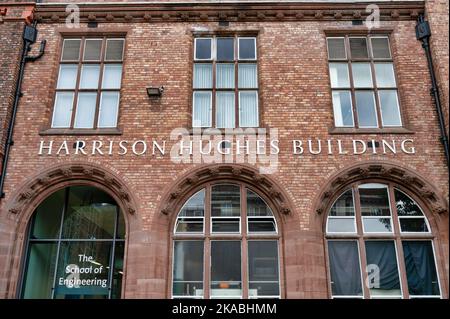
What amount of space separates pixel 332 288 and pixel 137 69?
7645 millimetres

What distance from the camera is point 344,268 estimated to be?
36.4 feet

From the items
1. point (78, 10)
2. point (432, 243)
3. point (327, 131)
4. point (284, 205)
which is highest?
point (78, 10)

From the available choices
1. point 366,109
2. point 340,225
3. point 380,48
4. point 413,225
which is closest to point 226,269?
point 340,225

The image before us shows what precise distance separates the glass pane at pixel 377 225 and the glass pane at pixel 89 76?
8.08 meters

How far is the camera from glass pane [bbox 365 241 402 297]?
Answer: 10.9 meters

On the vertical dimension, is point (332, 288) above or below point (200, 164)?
below

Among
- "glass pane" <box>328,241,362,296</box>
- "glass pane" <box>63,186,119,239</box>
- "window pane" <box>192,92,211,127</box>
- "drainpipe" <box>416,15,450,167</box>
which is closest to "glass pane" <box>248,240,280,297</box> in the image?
"glass pane" <box>328,241,362,296</box>

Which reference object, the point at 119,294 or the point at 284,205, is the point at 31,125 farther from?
the point at 284,205

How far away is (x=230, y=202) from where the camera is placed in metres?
11.7

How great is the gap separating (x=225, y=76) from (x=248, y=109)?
1.21m

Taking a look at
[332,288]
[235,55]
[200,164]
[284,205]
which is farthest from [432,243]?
[235,55]

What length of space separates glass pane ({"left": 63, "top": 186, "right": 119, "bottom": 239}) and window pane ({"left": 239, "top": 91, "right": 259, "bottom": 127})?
4066 mm

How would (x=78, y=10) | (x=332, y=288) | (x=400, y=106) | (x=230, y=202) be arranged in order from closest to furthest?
(x=332, y=288), (x=230, y=202), (x=400, y=106), (x=78, y=10)

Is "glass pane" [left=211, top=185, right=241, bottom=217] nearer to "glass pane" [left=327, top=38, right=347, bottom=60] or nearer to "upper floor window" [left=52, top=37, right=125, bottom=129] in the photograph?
"upper floor window" [left=52, top=37, right=125, bottom=129]
